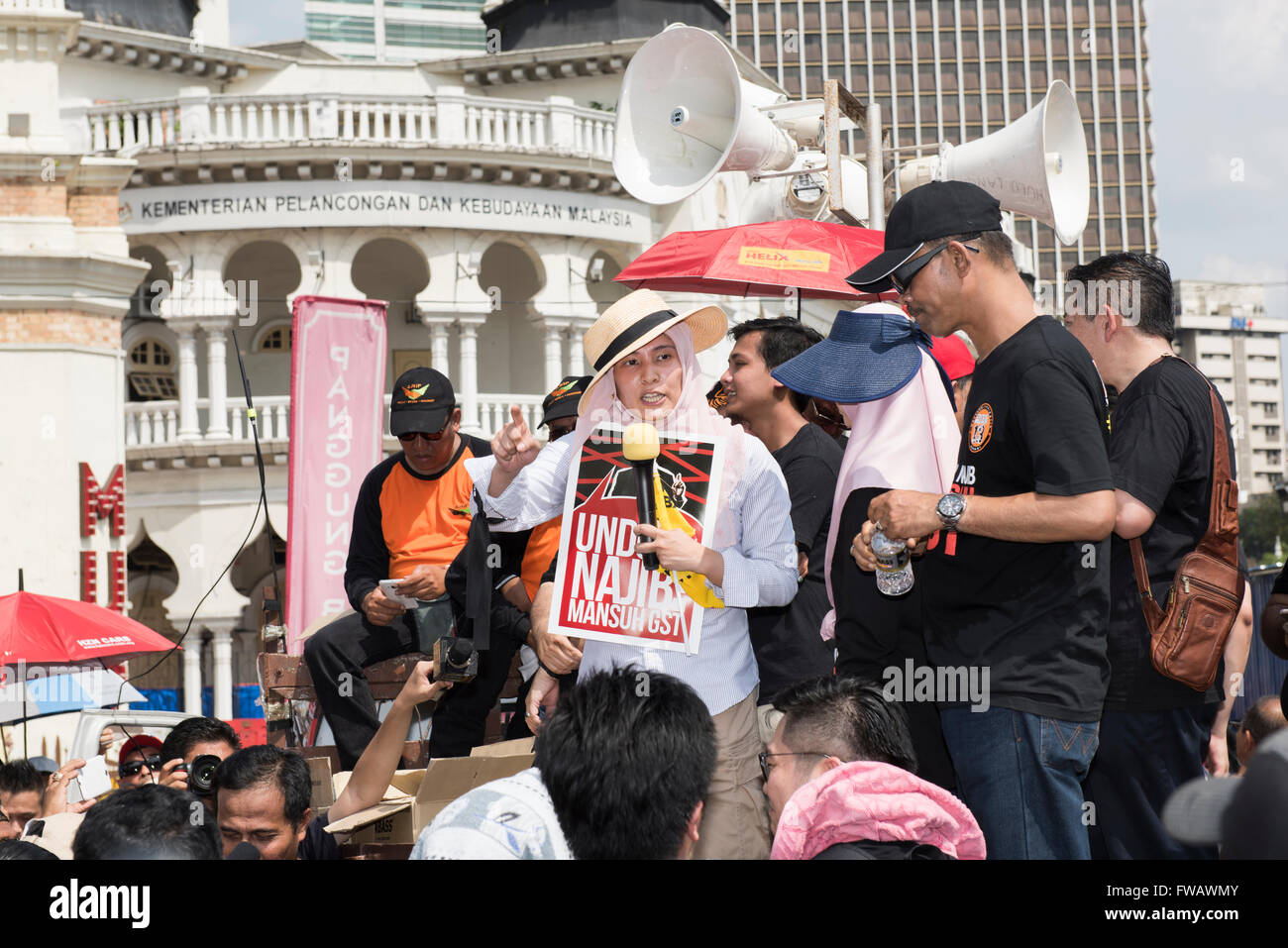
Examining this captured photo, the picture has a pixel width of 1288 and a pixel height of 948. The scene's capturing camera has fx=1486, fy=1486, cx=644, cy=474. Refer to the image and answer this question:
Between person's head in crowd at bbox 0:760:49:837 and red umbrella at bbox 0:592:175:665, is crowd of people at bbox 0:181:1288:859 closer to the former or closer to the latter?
person's head in crowd at bbox 0:760:49:837

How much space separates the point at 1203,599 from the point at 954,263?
1186mm

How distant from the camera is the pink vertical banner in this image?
54.0 ft

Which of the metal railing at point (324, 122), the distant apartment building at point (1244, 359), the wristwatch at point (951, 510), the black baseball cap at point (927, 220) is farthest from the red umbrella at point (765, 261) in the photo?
the distant apartment building at point (1244, 359)

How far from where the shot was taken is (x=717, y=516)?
454 centimetres

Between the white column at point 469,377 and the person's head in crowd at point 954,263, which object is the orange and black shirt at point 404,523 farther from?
the white column at point 469,377

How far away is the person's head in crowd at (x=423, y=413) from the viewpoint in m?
6.55

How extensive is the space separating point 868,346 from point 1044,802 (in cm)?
151

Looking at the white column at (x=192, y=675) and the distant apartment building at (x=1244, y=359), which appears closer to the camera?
the white column at (x=192, y=675)

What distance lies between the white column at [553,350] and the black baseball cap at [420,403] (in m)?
20.3

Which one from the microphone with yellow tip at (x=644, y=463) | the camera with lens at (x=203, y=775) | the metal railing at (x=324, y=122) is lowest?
the camera with lens at (x=203, y=775)
